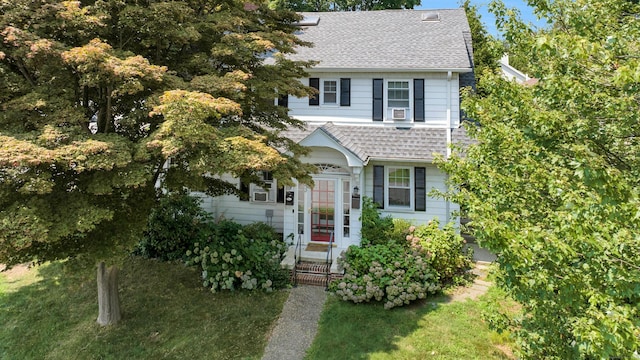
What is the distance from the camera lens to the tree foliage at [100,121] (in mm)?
5699

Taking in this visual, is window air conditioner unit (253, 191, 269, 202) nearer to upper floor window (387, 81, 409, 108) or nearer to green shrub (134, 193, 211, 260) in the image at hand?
green shrub (134, 193, 211, 260)

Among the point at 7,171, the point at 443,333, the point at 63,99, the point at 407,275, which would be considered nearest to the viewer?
the point at 7,171

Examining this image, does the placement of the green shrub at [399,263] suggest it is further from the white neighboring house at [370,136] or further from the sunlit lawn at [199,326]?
the white neighboring house at [370,136]

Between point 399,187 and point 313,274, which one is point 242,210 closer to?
point 313,274

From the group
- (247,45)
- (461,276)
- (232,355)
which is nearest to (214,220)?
(232,355)

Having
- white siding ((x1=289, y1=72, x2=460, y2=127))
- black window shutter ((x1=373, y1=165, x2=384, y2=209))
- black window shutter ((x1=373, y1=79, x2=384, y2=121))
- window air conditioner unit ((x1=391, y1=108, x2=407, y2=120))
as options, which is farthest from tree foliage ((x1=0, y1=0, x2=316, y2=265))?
window air conditioner unit ((x1=391, y1=108, x2=407, y2=120))

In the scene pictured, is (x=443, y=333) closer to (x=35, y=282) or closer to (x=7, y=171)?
(x=7, y=171)

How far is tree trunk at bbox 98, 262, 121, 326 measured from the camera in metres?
8.75

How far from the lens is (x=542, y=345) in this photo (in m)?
4.85

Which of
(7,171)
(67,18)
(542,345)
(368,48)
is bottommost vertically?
(542,345)

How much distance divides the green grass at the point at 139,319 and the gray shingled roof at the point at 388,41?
883 cm

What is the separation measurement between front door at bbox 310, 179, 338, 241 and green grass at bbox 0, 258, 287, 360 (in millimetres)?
2961

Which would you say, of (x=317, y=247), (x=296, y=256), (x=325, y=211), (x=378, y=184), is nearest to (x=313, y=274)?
(x=296, y=256)

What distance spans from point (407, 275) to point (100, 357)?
7.39 metres
